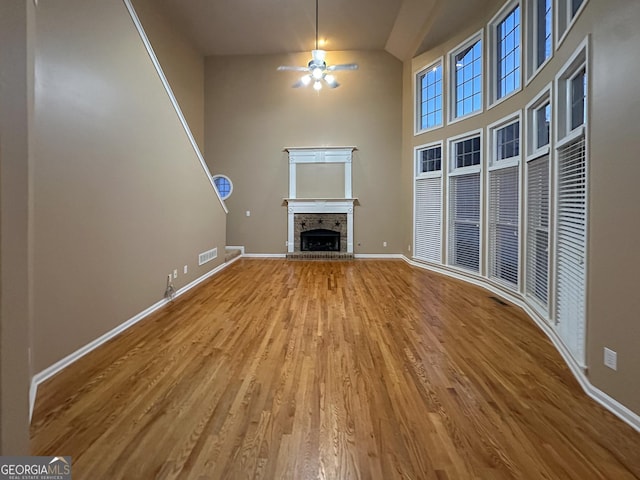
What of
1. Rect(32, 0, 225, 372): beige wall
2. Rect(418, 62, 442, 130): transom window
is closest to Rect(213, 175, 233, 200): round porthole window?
Rect(32, 0, 225, 372): beige wall

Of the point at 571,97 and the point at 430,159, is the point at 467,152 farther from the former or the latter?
the point at 571,97

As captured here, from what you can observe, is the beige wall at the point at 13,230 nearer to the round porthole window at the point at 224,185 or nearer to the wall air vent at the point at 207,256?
the wall air vent at the point at 207,256

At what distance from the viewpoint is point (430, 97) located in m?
6.99

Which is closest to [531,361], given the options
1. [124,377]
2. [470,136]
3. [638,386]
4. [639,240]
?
[638,386]

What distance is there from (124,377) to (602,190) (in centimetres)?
342

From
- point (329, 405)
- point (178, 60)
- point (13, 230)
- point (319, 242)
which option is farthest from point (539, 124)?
point (178, 60)

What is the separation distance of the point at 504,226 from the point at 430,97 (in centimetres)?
352

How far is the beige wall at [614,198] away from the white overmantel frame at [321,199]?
5864 millimetres

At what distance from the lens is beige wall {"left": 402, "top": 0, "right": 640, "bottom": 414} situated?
190 centimetres

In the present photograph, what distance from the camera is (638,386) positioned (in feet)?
6.03

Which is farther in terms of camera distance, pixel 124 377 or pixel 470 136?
pixel 470 136

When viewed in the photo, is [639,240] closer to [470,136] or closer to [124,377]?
[124,377]

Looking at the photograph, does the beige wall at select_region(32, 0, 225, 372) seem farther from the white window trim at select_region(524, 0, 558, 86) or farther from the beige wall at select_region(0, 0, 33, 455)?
the white window trim at select_region(524, 0, 558, 86)

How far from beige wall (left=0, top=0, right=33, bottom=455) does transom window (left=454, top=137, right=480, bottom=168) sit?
5.70m
